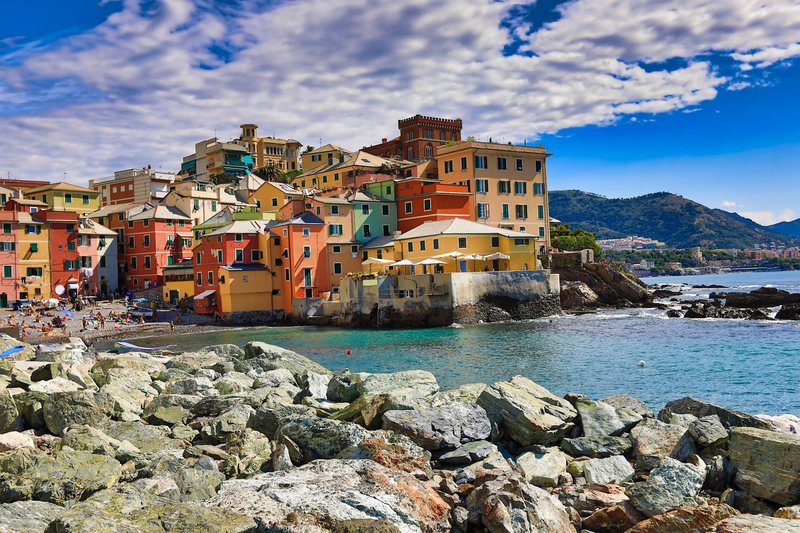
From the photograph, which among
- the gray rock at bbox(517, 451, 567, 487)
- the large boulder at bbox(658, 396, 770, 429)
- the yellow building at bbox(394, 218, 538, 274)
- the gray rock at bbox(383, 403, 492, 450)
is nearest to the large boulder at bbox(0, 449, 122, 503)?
the gray rock at bbox(383, 403, 492, 450)

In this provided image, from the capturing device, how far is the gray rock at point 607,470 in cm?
1117

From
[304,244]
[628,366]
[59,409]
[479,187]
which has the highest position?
[479,187]

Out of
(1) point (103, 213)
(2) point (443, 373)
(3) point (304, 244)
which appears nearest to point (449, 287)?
(3) point (304, 244)

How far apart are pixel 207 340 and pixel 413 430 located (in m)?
39.2

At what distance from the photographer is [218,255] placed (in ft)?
207

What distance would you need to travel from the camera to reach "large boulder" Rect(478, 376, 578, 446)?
1288 centimetres

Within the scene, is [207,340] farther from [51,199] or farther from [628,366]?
[51,199]

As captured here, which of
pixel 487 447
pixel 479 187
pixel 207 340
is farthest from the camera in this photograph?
pixel 479 187

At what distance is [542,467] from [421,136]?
8991 cm

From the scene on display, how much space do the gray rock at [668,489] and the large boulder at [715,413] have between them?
9.31ft

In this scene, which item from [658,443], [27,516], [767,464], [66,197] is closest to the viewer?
[27,516]

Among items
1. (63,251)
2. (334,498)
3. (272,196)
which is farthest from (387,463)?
(63,251)

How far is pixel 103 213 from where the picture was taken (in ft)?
274

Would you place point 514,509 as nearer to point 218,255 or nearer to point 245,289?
point 245,289
